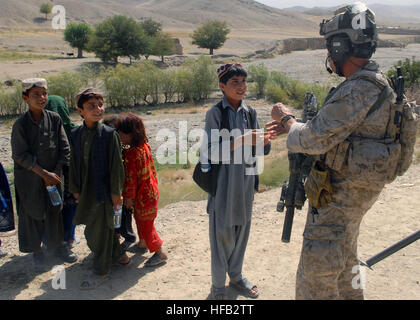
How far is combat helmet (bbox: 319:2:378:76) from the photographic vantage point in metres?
2.34

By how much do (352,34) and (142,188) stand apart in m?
2.17

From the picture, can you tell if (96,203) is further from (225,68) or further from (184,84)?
(184,84)

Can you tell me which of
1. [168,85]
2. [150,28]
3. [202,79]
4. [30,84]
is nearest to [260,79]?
[202,79]

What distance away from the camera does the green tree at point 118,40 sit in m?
30.4

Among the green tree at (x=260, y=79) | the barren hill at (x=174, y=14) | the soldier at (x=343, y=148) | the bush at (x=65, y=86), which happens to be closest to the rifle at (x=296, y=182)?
the soldier at (x=343, y=148)

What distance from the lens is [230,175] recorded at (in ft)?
9.66

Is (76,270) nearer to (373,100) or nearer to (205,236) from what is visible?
(205,236)

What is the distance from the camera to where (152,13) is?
3573 inches

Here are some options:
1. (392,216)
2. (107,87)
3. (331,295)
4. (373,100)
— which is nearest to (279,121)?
(373,100)

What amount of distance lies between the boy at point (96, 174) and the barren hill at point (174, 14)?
6727cm

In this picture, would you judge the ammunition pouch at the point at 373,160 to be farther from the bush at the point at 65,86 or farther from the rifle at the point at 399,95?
the bush at the point at 65,86

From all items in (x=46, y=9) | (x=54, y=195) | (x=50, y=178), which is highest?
(x=46, y=9)

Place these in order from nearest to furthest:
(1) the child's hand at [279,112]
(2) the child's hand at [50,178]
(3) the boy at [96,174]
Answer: (1) the child's hand at [279,112] < (3) the boy at [96,174] < (2) the child's hand at [50,178]
